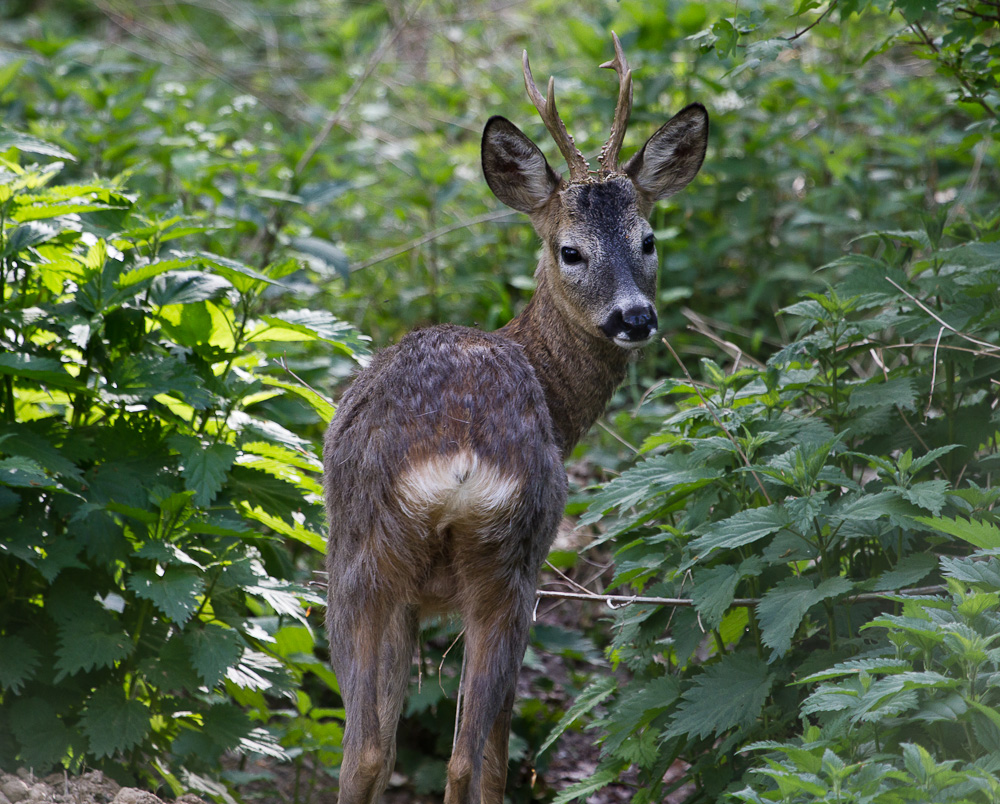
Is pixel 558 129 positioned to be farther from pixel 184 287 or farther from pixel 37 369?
pixel 37 369

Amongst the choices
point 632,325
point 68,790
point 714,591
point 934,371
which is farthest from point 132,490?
point 934,371

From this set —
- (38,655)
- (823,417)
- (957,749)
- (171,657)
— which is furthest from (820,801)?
(38,655)

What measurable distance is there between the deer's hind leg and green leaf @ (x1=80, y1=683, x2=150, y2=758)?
880 millimetres

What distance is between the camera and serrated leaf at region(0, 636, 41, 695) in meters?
3.63

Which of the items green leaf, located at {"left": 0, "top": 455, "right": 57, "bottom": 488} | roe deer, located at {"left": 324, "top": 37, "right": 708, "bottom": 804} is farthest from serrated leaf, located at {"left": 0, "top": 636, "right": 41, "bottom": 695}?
roe deer, located at {"left": 324, "top": 37, "right": 708, "bottom": 804}

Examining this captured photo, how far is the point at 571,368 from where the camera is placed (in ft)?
14.4

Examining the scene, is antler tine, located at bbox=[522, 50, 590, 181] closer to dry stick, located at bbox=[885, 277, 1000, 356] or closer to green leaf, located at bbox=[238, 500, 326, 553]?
dry stick, located at bbox=[885, 277, 1000, 356]

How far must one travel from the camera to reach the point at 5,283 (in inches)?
154

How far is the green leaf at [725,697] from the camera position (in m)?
3.32

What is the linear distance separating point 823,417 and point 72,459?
9.40ft

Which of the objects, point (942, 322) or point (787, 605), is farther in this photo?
point (942, 322)

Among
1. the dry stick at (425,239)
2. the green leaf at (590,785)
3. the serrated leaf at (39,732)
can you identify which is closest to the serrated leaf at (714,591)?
the green leaf at (590,785)

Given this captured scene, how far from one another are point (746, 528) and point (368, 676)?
4.23ft

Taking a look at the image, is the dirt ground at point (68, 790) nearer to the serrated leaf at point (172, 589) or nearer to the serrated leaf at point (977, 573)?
the serrated leaf at point (172, 589)
